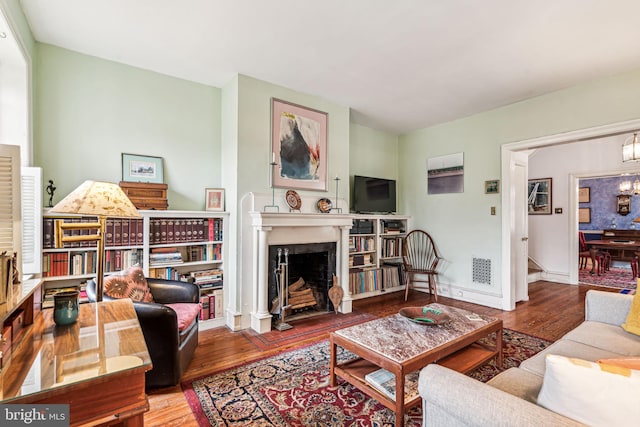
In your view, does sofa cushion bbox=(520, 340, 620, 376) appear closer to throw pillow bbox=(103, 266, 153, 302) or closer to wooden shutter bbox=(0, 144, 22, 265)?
wooden shutter bbox=(0, 144, 22, 265)

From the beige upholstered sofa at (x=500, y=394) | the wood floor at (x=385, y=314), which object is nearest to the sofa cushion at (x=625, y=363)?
the beige upholstered sofa at (x=500, y=394)

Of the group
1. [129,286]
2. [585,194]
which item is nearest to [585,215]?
[585,194]

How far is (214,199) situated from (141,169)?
0.76 m

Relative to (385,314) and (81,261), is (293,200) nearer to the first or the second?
(385,314)

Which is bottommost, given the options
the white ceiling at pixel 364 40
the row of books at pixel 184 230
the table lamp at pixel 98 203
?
the row of books at pixel 184 230

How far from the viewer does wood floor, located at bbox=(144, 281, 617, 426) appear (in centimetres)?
189

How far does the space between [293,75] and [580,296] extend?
17.1 feet

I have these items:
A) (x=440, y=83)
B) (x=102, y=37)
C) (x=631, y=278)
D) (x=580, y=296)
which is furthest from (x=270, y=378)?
(x=631, y=278)

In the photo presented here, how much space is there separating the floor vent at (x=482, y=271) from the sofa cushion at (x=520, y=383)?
2.99 metres

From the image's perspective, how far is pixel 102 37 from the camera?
258 centimetres

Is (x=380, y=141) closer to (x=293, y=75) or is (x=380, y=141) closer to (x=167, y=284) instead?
(x=293, y=75)

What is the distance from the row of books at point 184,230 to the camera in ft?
9.72

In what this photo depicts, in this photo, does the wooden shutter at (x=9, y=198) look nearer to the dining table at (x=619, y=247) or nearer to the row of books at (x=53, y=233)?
the row of books at (x=53, y=233)

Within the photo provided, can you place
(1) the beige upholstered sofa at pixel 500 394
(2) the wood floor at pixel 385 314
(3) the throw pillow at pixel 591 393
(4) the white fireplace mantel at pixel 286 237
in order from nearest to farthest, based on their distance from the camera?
1. (3) the throw pillow at pixel 591 393
2. (1) the beige upholstered sofa at pixel 500 394
3. (2) the wood floor at pixel 385 314
4. (4) the white fireplace mantel at pixel 286 237
